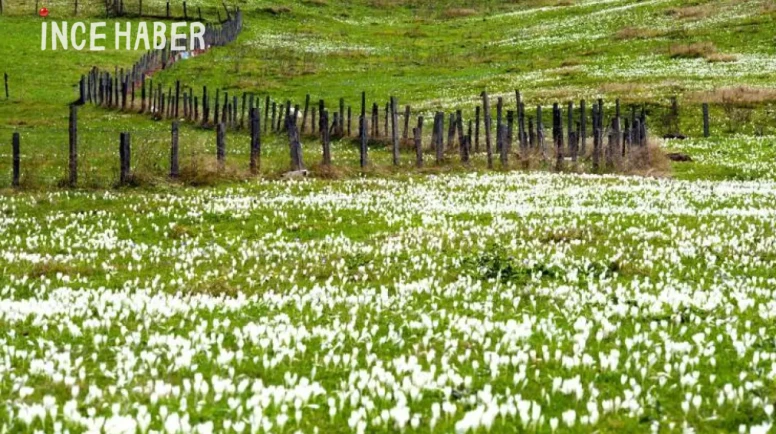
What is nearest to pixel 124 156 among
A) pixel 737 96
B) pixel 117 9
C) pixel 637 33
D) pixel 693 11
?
pixel 737 96

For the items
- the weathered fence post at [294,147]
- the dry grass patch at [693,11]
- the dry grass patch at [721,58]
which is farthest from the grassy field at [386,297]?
the dry grass patch at [693,11]

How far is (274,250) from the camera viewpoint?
1683 centimetres

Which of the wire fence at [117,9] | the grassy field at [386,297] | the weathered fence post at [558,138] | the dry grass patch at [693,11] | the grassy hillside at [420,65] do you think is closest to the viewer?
the grassy field at [386,297]

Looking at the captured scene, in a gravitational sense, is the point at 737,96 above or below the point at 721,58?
below

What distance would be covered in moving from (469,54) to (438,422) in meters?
102

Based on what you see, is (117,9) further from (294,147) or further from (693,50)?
(294,147)

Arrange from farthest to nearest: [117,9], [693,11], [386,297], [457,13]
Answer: [457,13], [693,11], [117,9], [386,297]

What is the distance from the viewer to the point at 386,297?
1198cm

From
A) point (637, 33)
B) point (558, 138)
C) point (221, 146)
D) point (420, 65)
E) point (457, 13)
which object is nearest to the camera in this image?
point (221, 146)

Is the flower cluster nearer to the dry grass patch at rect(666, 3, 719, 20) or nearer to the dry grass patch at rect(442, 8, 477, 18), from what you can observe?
the dry grass patch at rect(666, 3, 719, 20)

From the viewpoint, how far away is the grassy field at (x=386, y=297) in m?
7.27

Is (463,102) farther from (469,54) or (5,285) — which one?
(5,285)

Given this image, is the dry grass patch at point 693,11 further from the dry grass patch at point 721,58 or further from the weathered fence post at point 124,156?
the weathered fence post at point 124,156

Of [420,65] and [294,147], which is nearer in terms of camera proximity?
[294,147]
